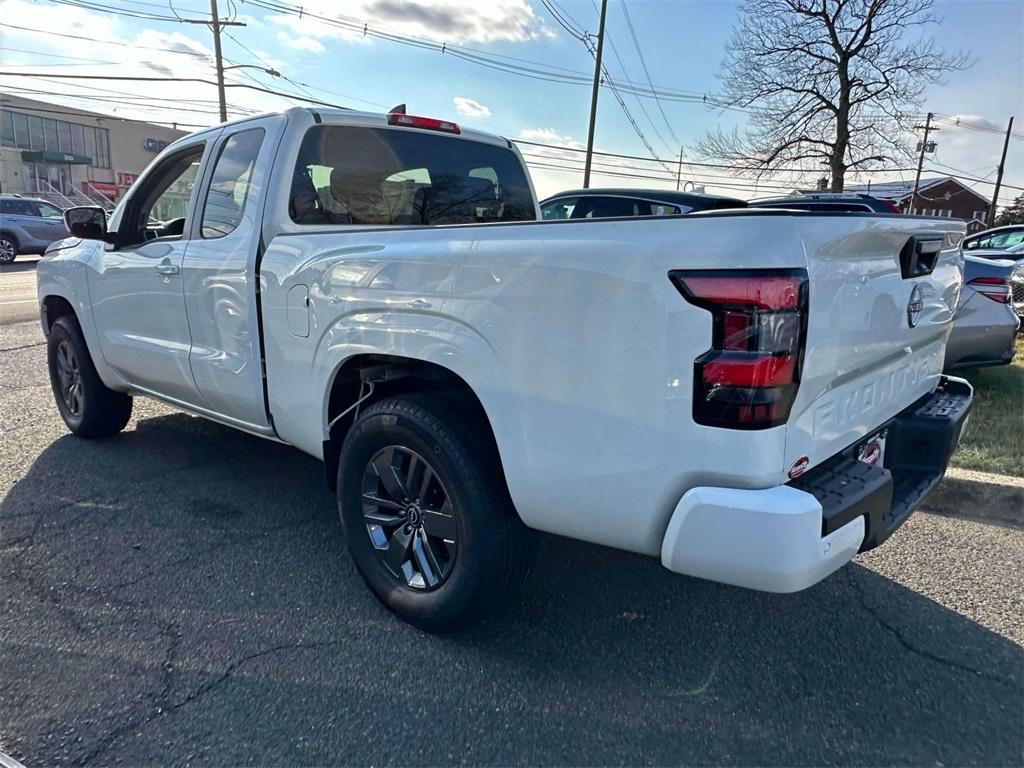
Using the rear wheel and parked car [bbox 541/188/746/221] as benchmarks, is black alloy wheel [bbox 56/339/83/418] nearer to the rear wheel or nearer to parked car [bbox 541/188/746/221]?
parked car [bbox 541/188/746/221]

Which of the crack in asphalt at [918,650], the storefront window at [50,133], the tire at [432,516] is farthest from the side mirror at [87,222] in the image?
the storefront window at [50,133]

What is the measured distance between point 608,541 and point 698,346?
2.26 feet

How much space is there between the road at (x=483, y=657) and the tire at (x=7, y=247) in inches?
705

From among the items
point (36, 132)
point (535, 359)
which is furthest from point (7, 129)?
point (535, 359)

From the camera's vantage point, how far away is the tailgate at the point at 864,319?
6.28 feet

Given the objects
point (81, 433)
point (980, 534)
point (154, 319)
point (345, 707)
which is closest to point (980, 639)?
point (980, 534)

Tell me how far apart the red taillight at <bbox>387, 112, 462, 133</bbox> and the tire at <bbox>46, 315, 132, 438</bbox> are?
8.41 feet

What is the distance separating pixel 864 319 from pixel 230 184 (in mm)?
2875

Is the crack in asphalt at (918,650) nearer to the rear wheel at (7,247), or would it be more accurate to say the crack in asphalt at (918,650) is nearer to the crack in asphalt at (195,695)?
the crack in asphalt at (195,695)

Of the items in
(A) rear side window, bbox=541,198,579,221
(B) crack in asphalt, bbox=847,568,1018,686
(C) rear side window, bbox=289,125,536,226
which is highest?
(C) rear side window, bbox=289,125,536,226

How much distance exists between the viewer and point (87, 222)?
4.14 meters

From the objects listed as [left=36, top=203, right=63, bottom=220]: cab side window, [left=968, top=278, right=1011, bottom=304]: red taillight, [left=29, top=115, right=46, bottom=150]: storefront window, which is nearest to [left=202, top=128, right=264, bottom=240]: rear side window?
[left=968, top=278, right=1011, bottom=304]: red taillight

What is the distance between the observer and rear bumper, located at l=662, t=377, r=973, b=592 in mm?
1845

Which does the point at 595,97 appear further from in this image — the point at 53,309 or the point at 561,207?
the point at 53,309
